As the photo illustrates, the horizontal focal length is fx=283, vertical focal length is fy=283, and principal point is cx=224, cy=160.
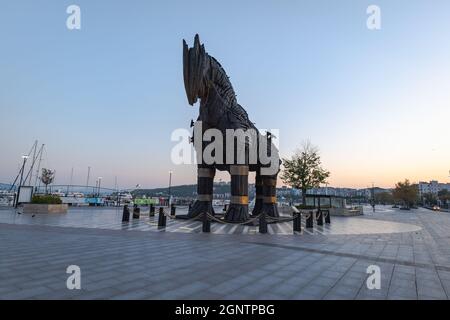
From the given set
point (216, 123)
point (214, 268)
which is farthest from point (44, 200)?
point (214, 268)

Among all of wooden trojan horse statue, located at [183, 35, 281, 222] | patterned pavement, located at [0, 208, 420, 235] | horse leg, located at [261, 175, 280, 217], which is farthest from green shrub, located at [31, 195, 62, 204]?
horse leg, located at [261, 175, 280, 217]

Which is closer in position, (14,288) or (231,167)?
(14,288)

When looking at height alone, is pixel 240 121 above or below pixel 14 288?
above

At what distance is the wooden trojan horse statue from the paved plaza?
478 cm

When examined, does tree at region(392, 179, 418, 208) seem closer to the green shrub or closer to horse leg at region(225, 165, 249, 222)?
horse leg at region(225, 165, 249, 222)

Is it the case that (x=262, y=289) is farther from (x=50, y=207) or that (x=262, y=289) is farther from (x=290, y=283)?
(x=50, y=207)

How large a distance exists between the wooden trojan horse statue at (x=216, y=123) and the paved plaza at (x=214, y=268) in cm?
478

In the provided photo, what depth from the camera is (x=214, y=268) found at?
6.24 m

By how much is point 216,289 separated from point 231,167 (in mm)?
10565

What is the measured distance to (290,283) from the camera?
17.1 ft

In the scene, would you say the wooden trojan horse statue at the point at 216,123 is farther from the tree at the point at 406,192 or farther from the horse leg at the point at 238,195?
the tree at the point at 406,192

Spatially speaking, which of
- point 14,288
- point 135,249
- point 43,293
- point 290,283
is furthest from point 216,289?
point 135,249

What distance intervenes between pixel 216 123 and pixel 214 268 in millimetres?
10138

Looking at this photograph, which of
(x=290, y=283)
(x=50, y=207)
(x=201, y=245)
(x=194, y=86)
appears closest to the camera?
(x=290, y=283)
